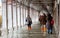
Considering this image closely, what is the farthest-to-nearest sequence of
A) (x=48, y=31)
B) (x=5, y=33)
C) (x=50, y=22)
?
(x=5, y=33)
(x=48, y=31)
(x=50, y=22)

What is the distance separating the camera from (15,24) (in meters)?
20.8

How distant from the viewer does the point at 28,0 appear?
2417cm

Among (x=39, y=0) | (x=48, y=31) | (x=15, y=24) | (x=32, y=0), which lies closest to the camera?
(x=48, y=31)

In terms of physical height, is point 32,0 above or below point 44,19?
above

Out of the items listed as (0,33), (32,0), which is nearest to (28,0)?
(32,0)

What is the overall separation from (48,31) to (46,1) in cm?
874

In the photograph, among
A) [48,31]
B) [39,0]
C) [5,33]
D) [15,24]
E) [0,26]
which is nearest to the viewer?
[48,31]

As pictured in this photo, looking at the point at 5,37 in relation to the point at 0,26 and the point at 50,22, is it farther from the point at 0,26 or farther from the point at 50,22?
the point at 0,26

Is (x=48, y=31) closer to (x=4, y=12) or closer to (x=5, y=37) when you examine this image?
(x=5, y=37)

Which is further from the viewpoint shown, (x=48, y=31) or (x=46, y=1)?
(x=46, y=1)

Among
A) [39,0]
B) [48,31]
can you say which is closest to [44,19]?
[48,31]

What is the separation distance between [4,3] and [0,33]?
244 cm

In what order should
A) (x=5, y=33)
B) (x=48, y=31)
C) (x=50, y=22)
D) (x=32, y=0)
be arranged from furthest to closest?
(x=32, y=0) → (x=5, y=33) → (x=48, y=31) → (x=50, y=22)

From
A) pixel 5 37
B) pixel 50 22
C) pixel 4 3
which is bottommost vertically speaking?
pixel 5 37
